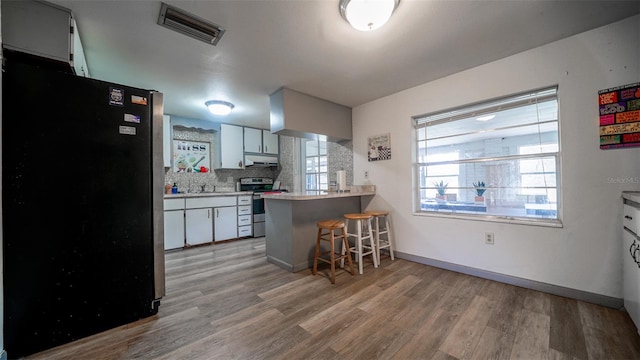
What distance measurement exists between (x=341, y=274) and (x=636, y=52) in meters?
3.17

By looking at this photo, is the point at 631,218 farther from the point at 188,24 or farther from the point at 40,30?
the point at 40,30

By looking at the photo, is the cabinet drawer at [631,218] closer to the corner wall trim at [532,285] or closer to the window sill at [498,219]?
the window sill at [498,219]

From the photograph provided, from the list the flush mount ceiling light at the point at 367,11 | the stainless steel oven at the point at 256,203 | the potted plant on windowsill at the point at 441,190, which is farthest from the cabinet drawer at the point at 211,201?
the flush mount ceiling light at the point at 367,11

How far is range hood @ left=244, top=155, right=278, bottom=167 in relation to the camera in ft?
16.9

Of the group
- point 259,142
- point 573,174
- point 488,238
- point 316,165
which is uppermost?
point 259,142

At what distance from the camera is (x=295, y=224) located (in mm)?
2912

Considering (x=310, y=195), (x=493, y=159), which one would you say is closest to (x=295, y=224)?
(x=310, y=195)

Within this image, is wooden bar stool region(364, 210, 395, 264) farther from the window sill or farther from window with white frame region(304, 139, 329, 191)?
window with white frame region(304, 139, 329, 191)

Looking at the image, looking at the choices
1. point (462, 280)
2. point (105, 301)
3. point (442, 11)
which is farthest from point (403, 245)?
point (105, 301)

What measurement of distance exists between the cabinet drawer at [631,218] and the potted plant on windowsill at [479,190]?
1.00 m

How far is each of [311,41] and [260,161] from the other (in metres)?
3.60

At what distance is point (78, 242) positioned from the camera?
5.36 feet

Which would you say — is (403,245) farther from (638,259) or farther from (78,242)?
(78,242)

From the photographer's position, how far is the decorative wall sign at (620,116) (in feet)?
5.97
